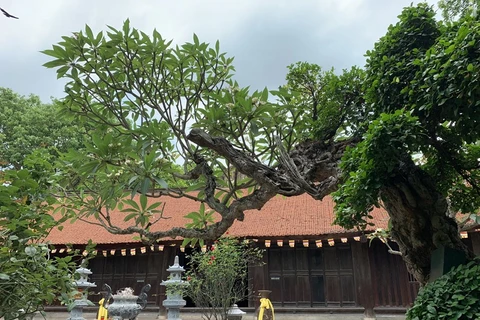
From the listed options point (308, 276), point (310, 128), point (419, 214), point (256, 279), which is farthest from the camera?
point (256, 279)

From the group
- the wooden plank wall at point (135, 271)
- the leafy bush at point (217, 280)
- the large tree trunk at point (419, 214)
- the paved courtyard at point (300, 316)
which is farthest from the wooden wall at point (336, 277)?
the large tree trunk at point (419, 214)

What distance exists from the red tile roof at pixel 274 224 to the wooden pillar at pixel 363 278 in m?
0.70

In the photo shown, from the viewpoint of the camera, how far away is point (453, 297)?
1.77 metres

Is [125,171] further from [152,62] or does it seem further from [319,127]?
[319,127]

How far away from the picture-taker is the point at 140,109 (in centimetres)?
320

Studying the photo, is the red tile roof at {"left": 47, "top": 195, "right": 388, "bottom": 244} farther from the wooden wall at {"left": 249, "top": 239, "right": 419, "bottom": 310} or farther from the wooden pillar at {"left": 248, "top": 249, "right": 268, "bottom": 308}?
the wooden pillar at {"left": 248, "top": 249, "right": 268, "bottom": 308}

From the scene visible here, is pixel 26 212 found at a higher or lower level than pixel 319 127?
lower

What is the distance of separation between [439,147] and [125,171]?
2.05 metres

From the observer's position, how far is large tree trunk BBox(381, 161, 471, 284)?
7.22 ft

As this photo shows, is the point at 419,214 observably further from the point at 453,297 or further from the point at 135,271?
the point at 135,271

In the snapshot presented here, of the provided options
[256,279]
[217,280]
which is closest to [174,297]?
[217,280]

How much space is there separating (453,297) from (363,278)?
606 centimetres

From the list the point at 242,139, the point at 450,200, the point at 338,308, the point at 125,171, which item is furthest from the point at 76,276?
the point at 338,308

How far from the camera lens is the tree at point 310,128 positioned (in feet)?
6.31
